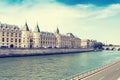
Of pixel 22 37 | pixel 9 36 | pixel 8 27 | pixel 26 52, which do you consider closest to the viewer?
pixel 26 52

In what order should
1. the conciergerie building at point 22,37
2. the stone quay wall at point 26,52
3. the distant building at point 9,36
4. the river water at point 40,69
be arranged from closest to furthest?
the river water at point 40,69 < the stone quay wall at point 26,52 < the distant building at point 9,36 < the conciergerie building at point 22,37

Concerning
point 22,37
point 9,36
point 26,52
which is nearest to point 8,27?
point 9,36

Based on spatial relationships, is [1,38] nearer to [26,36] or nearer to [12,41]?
[12,41]

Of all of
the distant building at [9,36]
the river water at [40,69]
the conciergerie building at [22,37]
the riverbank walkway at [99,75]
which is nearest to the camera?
the riverbank walkway at [99,75]

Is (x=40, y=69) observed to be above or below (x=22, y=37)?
below

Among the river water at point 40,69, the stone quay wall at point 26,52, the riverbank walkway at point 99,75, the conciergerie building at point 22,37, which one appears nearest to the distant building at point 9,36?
the conciergerie building at point 22,37

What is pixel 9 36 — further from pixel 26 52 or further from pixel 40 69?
pixel 40 69

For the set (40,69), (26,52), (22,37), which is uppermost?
(22,37)

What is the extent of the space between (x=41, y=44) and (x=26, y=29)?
958 inches

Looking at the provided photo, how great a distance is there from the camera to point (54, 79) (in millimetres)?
43375

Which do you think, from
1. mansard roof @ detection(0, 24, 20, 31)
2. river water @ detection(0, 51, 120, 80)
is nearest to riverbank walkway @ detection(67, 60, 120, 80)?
river water @ detection(0, 51, 120, 80)

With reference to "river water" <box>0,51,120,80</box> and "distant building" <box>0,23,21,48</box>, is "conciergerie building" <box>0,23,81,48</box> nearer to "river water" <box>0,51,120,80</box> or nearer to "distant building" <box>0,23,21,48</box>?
"distant building" <box>0,23,21,48</box>

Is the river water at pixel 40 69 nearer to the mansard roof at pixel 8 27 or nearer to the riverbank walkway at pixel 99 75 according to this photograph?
the riverbank walkway at pixel 99 75

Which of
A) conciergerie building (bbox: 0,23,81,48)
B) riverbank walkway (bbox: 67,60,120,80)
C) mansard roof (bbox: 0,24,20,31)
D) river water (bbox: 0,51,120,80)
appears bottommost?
river water (bbox: 0,51,120,80)
